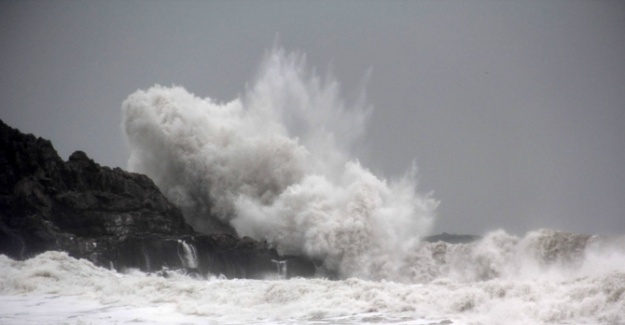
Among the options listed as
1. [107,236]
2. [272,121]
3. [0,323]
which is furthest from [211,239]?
[0,323]

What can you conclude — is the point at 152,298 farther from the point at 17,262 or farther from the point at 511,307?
the point at 511,307

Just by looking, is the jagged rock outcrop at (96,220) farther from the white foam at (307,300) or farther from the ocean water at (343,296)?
the white foam at (307,300)

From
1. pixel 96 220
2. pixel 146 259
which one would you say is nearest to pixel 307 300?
pixel 146 259

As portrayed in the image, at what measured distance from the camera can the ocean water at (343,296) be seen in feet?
39.8

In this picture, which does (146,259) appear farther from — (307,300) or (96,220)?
(307,300)

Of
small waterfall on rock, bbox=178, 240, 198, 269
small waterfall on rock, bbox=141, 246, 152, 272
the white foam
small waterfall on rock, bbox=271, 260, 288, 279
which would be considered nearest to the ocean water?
the white foam

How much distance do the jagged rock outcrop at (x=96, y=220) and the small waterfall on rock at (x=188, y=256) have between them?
0.04 metres

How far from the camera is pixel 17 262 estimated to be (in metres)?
20.6

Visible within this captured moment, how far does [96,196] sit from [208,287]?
1052cm

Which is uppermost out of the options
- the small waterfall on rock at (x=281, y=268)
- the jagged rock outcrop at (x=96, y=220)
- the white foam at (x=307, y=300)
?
the jagged rock outcrop at (x=96, y=220)

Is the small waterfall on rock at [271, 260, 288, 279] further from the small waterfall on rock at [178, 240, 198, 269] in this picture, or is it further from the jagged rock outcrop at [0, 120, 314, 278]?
the small waterfall on rock at [178, 240, 198, 269]

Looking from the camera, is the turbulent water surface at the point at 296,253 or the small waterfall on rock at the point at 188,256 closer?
the turbulent water surface at the point at 296,253

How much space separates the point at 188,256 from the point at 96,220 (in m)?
4.22

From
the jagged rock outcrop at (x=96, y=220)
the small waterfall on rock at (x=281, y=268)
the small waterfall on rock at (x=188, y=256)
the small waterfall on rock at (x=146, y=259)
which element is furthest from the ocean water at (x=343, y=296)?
the small waterfall on rock at (x=281, y=268)
